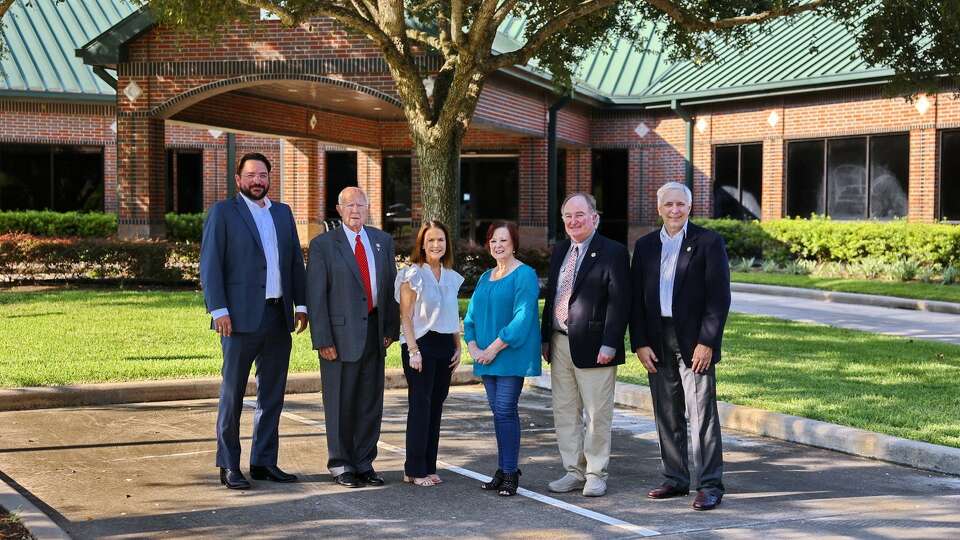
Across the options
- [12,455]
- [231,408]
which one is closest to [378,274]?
[231,408]

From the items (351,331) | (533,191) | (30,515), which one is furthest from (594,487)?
(533,191)

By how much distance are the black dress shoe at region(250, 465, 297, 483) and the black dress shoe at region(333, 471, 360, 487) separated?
Answer: 0.30m

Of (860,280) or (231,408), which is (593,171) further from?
(231,408)

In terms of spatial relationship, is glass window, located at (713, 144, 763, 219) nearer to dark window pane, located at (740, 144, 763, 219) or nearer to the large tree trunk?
dark window pane, located at (740, 144, 763, 219)

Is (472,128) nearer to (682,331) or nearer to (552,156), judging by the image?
(552,156)

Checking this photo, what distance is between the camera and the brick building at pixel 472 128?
21.4 meters

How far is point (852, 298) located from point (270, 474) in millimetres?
14694

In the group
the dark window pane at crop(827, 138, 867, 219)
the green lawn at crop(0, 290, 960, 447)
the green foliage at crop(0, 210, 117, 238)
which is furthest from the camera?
the green foliage at crop(0, 210, 117, 238)

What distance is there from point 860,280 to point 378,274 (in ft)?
54.4

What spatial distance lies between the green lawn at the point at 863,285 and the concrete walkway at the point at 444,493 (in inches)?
461

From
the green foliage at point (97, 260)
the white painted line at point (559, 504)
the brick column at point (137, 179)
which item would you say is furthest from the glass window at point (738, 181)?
the white painted line at point (559, 504)

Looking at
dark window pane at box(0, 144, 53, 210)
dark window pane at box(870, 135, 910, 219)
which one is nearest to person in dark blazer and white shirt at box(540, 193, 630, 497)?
dark window pane at box(870, 135, 910, 219)

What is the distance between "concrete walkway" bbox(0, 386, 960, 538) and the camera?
618cm

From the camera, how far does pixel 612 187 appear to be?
32188 mm
